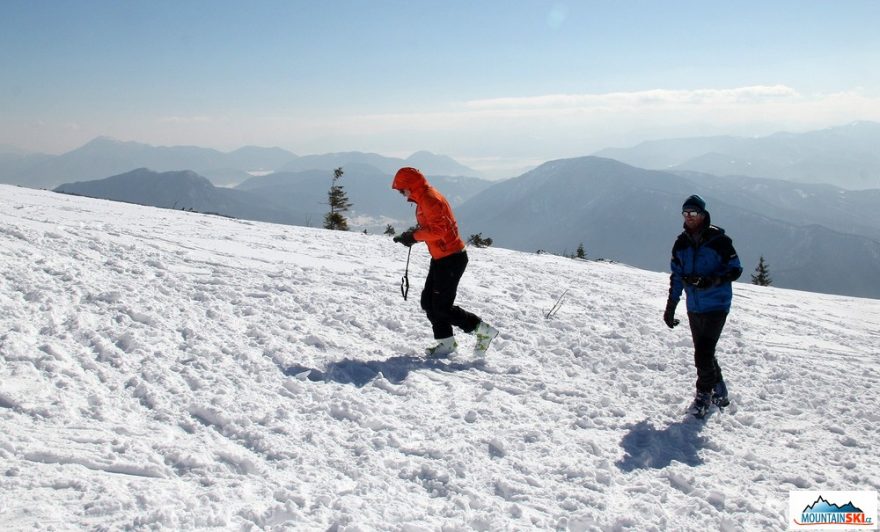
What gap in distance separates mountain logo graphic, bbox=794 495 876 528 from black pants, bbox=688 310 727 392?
1.59 metres

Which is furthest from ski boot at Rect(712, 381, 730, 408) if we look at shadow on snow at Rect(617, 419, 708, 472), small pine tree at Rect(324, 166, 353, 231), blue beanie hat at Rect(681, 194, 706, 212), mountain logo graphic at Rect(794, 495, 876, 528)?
small pine tree at Rect(324, 166, 353, 231)

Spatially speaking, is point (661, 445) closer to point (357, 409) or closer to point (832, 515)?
point (832, 515)

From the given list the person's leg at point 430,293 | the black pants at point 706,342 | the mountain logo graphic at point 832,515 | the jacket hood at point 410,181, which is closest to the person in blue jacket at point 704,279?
the black pants at point 706,342

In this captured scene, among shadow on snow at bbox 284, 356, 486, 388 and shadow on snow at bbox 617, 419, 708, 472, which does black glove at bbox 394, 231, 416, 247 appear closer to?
shadow on snow at bbox 284, 356, 486, 388

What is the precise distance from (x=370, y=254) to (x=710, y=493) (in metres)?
9.34

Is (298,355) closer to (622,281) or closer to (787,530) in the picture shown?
(787,530)

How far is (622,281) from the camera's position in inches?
511

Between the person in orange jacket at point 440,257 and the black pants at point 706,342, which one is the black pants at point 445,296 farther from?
the black pants at point 706,342

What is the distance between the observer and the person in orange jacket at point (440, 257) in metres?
6.12

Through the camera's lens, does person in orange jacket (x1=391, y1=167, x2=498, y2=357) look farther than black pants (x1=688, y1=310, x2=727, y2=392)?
Yes

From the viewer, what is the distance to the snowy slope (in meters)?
3.58

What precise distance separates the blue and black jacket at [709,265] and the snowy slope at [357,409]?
1.29 meters

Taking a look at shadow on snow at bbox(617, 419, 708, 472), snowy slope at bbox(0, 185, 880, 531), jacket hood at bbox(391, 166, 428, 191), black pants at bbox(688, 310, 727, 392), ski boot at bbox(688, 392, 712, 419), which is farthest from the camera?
Answer: jacket hood at bbox(391, 166, 428, 191)

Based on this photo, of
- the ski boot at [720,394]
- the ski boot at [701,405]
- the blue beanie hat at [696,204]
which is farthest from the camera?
the ski boot at [720,394]
